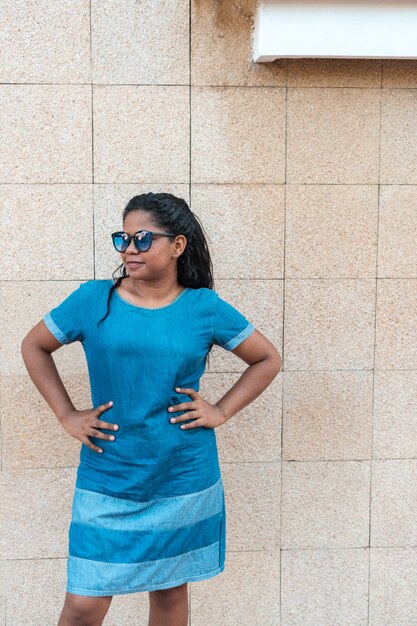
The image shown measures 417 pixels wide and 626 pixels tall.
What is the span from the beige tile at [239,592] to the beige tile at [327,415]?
56 centimetres

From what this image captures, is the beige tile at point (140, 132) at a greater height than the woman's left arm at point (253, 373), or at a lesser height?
greater

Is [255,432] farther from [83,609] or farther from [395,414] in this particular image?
[83,609]

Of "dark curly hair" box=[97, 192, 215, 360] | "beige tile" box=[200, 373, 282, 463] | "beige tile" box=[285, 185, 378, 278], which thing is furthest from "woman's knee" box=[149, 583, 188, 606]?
"beige tile" box=[285, 185, 378, 278]

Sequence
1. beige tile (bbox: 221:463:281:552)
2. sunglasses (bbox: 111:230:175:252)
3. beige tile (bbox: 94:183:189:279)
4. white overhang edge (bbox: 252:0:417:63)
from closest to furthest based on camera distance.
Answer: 1. sunglasses (bbox: 111:230:175:252)
2. white overhang edge (bbox: 252:0:417:63)
3. beige tile (bbox: 94:183:189:279)
4. beige tile (bbox: 221:463:281:552)

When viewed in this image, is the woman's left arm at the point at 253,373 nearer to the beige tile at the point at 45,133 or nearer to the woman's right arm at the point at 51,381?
the woman's right arm at the point at 51,381

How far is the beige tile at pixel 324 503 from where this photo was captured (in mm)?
3764

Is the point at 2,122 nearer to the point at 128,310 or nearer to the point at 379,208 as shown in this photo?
the point at 128,310

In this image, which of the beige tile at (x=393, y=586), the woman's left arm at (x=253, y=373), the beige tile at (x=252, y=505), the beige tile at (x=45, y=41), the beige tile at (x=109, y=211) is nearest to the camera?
the woman's left arm at (x=253, y=373)

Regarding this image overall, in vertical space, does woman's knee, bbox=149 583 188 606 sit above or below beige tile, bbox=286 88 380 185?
below

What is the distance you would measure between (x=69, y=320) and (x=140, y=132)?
3.59 feet

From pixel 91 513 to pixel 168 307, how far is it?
0.81 metres

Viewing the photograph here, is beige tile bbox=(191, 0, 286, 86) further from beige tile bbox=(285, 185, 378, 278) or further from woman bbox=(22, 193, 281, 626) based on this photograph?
woman bbox=(22, 193, 281, 626)

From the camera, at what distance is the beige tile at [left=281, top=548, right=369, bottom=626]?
3.82 metres

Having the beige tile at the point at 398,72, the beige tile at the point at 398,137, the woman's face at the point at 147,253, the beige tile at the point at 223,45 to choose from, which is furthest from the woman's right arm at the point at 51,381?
the beige tile at the point at 398,72
